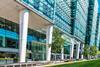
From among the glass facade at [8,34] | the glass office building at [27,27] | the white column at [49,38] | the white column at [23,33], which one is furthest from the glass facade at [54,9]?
the glass facade at [8,34]

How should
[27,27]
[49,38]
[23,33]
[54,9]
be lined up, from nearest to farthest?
[23,33], [27,27], [49,38], [54,9]

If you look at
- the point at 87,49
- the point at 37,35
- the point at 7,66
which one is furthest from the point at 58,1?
the point at 87,49

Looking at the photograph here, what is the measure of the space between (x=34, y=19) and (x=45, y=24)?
6807 mm

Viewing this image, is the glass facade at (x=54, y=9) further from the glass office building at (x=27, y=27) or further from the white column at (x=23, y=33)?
the white column at (x=23, y=33)

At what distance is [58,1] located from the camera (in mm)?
82938

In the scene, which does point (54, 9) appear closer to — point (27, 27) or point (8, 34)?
point (8, 34)

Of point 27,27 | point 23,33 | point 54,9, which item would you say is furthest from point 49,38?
point 23,33

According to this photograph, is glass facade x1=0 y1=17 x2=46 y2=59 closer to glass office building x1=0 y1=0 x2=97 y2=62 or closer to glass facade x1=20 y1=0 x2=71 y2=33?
glass office building x1=0 y1=0 x2=97 y2=62

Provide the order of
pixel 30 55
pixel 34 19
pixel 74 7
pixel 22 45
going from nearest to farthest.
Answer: pixel 22 45 → pixel 34 19 → pixel 30 55 → pixel 74 7

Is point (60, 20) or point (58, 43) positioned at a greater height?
point (60, 20)

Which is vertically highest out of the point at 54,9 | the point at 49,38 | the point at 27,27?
the point at 54,9

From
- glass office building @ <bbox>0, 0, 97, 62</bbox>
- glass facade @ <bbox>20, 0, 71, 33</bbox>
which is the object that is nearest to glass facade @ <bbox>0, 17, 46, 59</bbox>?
glass office building @ <bbox>0, 0, 97, 62</bbox>

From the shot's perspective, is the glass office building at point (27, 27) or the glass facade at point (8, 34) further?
the glass facade at point (8, 34)

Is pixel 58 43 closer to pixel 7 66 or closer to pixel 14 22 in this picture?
pixel 14 22
